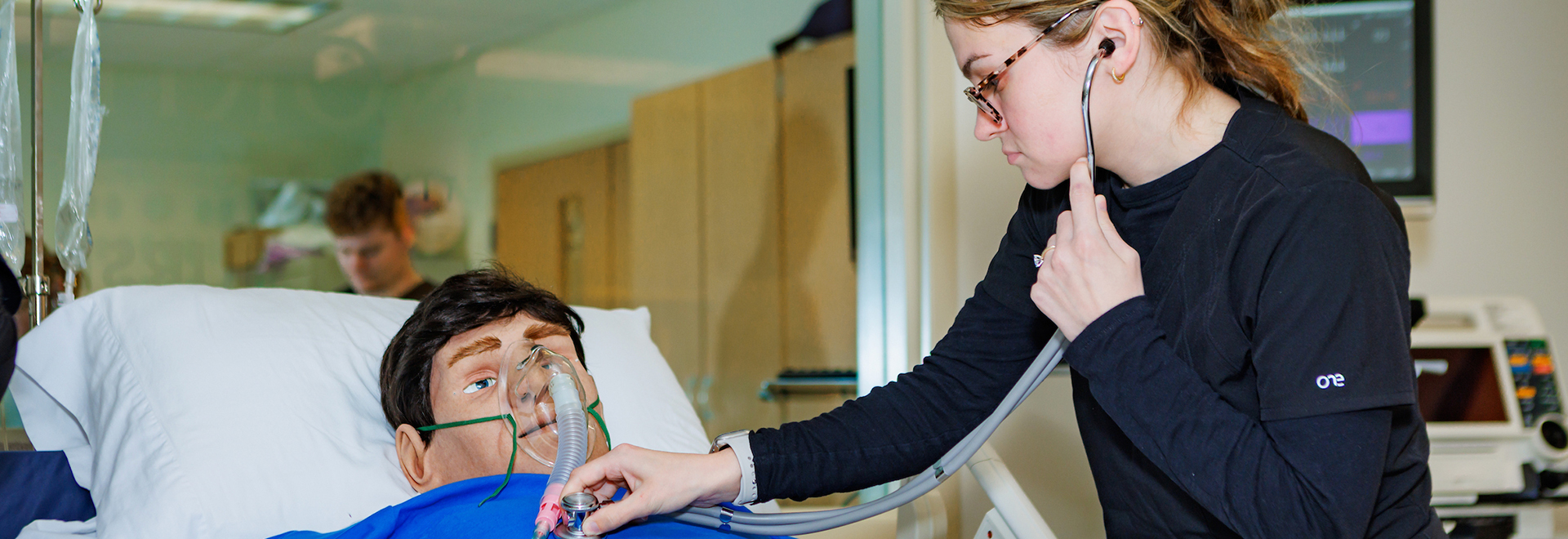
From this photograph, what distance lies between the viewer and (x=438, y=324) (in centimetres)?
133

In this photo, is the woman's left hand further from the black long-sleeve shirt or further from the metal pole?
the metal pole

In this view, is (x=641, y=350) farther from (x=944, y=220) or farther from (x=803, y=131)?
(x=803, y=131)

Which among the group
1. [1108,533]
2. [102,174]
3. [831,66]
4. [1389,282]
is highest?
[831,66]

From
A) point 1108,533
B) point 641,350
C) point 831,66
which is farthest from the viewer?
point 831,66

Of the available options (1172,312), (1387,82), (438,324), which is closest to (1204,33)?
(1172,312)

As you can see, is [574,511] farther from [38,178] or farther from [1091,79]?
[38,178]

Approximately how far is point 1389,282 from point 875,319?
152 centimetres

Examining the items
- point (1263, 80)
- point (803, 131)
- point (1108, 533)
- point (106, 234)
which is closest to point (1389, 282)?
point (1263, 80)

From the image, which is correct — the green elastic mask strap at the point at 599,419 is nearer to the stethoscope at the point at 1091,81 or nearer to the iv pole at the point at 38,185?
the stethoscope at the point at 1091,81

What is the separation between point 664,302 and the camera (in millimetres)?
2629

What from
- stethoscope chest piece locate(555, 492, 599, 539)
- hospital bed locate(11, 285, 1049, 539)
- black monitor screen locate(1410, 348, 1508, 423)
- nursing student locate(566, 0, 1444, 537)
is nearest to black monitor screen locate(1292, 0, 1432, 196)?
Answer: black monitor screen locate(1410, 348, 1508, 423)

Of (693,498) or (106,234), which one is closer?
(693,498)

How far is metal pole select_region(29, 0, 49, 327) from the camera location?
1.29 metres

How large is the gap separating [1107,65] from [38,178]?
127cm
